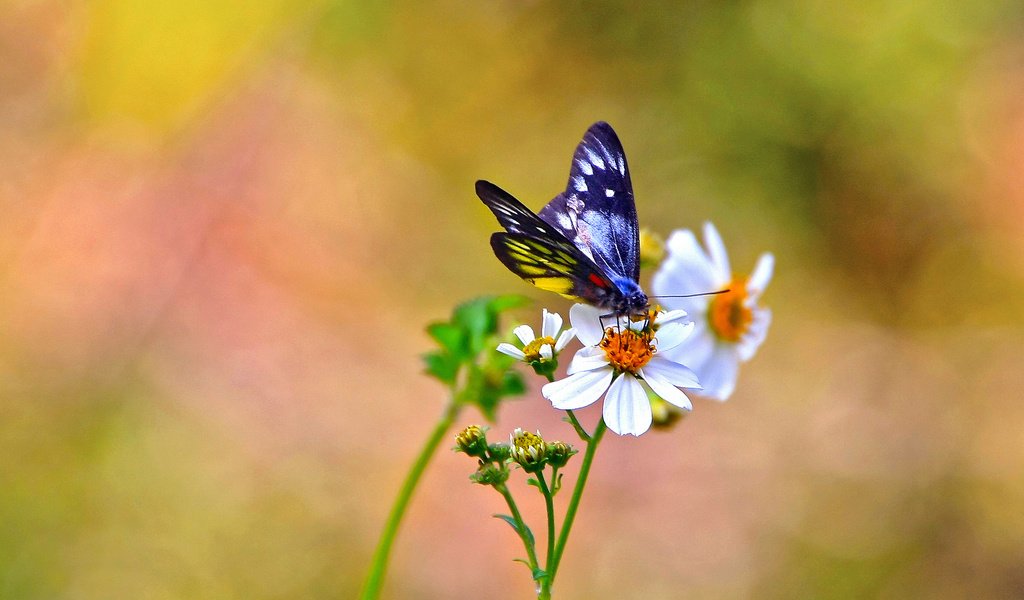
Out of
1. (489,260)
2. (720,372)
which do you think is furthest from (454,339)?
(489,260)

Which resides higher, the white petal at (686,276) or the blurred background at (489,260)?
the blurred background at (489,260)

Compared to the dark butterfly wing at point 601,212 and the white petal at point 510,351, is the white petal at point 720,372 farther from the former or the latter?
the white petal at point 510,351

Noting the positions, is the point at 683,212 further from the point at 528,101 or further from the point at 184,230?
the point at 184,230

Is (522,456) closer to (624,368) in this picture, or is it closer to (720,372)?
(624,368)

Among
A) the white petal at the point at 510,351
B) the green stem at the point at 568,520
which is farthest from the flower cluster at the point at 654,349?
the green stem at the point at 568,520

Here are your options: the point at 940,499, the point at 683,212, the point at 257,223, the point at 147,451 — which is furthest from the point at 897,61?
the point at 147,451
